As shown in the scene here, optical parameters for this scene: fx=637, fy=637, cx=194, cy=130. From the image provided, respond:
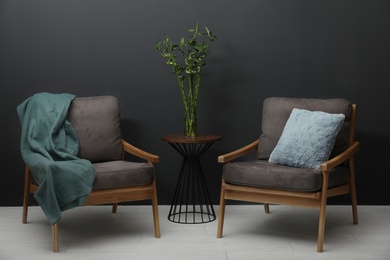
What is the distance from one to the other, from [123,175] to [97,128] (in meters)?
0.64

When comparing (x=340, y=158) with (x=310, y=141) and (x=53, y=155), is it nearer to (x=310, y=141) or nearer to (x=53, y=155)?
(x=310, y=141)

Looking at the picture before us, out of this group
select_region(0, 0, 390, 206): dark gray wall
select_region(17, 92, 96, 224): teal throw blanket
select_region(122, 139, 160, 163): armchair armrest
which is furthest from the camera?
select_region(0, 0, 390, 206): dark gray wall

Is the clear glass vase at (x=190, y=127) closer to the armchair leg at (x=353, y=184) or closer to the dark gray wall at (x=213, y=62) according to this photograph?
the dark gray wall at (x=213, y=62)

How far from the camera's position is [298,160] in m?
3.98

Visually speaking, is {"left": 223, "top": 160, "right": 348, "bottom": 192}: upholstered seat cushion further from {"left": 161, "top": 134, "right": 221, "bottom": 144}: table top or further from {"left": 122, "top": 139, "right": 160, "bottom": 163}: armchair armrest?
{"left": 122, "top": 139, "right": 160, "bottom": 163}: armchair armrest

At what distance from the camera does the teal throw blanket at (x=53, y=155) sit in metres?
3.71

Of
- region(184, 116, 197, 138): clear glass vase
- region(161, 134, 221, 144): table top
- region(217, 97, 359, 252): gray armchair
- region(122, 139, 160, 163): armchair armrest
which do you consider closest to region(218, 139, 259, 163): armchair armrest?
region(217, 97, 359, 252): gray armchair

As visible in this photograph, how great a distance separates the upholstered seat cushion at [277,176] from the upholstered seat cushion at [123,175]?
501 millimetres

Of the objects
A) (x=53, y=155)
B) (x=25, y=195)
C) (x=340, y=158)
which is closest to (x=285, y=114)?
Result: (x=340, y=158)

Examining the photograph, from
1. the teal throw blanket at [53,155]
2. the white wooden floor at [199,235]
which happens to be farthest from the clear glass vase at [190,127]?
the teal throw blanket at [53,155]

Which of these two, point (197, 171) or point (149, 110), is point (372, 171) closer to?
point (197, 171)

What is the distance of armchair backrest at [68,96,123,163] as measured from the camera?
173 inches

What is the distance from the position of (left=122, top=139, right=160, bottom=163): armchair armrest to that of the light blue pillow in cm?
78

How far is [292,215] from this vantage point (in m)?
4.61
